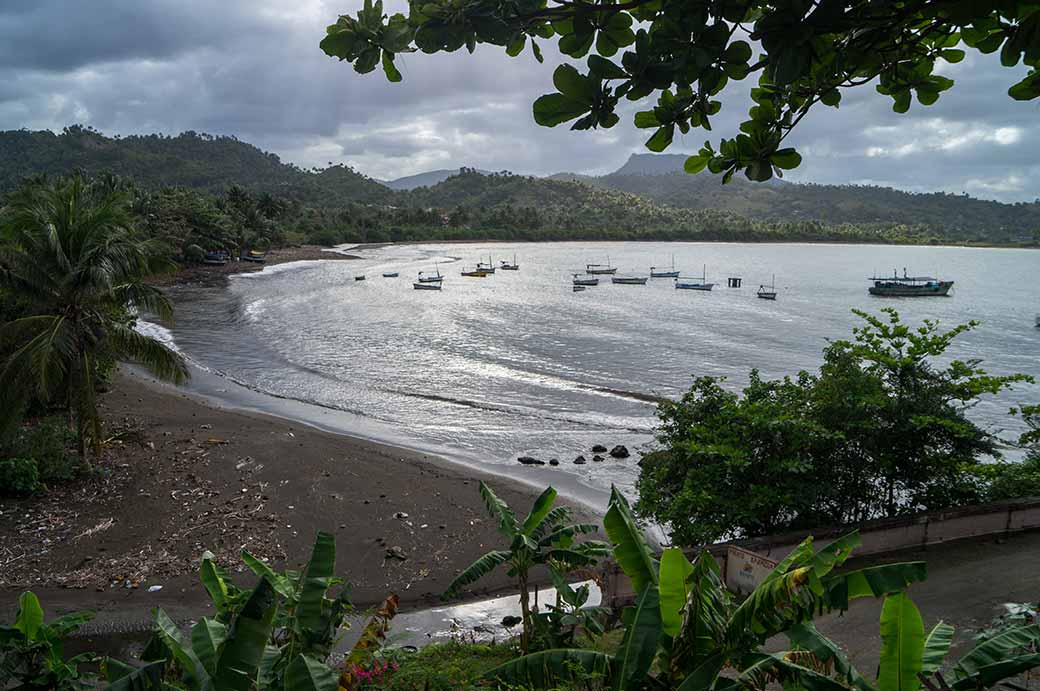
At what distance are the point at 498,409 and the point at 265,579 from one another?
2192 cm

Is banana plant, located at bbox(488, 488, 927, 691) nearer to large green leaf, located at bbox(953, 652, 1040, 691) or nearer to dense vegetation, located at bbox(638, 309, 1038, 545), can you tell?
large green leaf, located at bbox(953, 652, 1040, 691)

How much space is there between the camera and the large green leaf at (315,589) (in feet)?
16.5

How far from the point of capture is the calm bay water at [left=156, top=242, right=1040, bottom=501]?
24719mm

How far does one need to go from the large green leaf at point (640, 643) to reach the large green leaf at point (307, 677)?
1621 millimetres

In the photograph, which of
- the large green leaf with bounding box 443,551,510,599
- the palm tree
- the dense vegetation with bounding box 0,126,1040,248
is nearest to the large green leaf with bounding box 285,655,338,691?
the large green leaf with bounding box 443,551,510,599

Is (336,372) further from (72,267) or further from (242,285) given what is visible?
(242,285)

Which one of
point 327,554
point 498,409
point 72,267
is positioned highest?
point 72,267

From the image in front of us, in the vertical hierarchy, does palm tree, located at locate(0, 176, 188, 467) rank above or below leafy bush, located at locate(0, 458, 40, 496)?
above

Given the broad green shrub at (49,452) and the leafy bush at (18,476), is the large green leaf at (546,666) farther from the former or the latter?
the broad green shrub at (49,452)

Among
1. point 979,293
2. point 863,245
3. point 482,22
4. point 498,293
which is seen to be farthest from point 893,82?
point 863,245

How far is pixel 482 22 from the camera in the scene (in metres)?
2.25

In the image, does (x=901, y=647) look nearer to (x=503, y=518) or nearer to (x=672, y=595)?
(x=672, y=595)

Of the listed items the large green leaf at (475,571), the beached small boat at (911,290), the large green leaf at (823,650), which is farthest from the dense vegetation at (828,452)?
the beached small boat at (911,290)

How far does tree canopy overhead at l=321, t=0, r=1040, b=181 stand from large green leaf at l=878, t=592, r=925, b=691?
2416 mm
